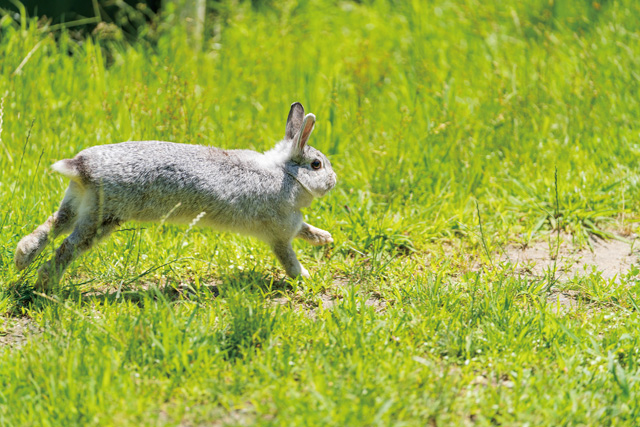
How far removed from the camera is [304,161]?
15.2 feet

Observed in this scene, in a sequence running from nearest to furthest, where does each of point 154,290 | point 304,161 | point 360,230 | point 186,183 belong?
point 154,290, point 186,183, point 304,161, point 360,230

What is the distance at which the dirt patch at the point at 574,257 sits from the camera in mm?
4668

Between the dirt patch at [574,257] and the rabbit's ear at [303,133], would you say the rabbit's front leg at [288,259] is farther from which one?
the dirt patch at [574,257]

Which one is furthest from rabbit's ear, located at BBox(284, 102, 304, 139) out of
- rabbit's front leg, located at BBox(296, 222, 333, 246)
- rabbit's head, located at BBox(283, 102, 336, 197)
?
rabbit's front leg, located at BBox(296, 222, 333, 246)

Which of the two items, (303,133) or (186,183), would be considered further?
(303,133)

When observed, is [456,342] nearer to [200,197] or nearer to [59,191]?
[200,197]

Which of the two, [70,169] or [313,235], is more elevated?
[70,169]

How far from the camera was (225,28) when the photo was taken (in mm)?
7723

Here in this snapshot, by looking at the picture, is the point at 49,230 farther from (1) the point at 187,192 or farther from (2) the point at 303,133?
(2) the point at 303,133

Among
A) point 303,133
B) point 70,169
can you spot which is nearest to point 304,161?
point 303,133

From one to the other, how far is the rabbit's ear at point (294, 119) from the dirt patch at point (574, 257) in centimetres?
162

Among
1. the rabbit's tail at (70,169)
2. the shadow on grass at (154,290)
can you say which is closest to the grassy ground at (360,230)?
the shadow on grass at (154,290)

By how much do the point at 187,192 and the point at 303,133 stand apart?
828 mm

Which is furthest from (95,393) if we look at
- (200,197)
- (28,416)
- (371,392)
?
(200,197)
